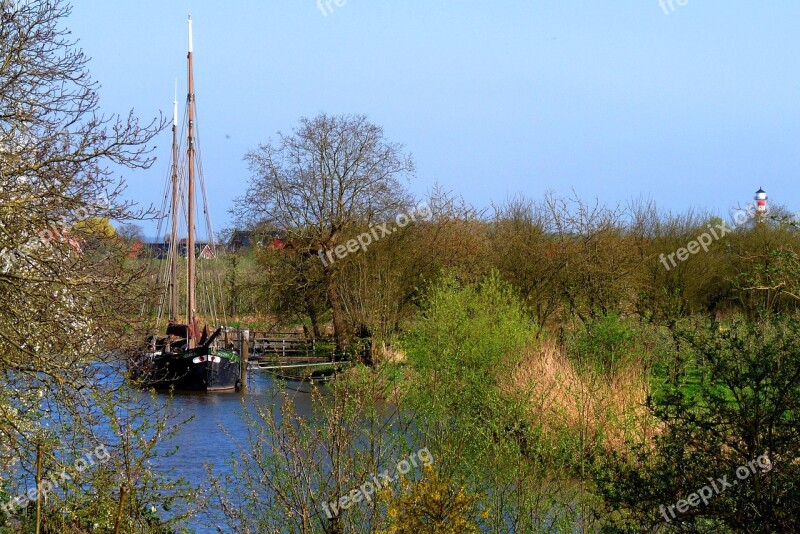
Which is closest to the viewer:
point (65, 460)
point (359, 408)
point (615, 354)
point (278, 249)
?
point (359, 408)

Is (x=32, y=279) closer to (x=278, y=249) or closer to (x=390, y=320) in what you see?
(x=390, y=320)

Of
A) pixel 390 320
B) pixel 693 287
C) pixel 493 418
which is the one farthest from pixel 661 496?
pixel 693 287

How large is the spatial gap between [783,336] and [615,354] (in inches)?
349

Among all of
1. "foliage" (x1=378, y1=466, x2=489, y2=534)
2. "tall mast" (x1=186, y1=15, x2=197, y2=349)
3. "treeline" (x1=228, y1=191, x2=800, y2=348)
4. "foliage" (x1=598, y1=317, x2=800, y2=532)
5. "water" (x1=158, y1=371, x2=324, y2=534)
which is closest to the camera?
"foliage" (x1=598, y1=317, x2=800, y2=532)

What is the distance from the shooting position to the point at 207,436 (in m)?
21.7

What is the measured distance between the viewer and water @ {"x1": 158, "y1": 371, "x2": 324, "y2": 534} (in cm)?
1305

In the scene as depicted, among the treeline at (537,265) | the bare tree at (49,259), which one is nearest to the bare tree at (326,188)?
the treeline at (537,265)

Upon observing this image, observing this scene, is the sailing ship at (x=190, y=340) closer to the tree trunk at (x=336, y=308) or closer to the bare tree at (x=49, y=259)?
the tree trunk at (x=336, y=308)

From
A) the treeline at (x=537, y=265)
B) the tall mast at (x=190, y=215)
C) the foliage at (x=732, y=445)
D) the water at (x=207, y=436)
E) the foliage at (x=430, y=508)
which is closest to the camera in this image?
the foliage at (x=732, y=445)

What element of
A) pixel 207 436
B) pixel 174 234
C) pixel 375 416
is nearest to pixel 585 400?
pixel 375 416

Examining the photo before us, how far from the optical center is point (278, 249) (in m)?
34.2

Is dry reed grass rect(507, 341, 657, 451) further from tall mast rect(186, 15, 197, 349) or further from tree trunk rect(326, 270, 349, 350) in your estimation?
tall mast rect(186, 15, 197, 349)

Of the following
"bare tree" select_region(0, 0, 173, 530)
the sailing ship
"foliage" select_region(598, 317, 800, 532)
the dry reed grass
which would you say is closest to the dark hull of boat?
the sailing ship

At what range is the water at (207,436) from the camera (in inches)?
514
